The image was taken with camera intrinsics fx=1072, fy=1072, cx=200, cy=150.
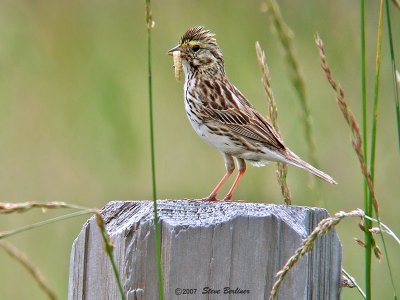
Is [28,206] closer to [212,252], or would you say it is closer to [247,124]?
[212,252]

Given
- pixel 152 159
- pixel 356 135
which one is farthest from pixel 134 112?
pixel 152 159

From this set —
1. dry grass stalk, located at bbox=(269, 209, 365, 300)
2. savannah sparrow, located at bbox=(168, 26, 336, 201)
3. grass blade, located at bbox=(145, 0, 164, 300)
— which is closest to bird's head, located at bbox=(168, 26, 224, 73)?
savannah sparrow, located at bbox=(168, 26, 336, 201)

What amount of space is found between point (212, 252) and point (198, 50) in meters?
3.00

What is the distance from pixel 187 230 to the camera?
2844 millimetres

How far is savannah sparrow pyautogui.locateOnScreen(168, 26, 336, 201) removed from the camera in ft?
17.6

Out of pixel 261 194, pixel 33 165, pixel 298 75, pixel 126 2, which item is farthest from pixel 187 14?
pixel 298 75

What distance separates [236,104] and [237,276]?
2.83 meters

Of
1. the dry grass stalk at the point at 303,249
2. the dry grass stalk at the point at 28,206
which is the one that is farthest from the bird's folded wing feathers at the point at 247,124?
the dry grass stalk at the point at 28,206

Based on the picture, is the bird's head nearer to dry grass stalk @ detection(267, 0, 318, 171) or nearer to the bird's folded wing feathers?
the bird's folded wing feathers

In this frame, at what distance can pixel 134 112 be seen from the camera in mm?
7816

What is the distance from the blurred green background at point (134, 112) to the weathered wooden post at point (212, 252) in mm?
2531

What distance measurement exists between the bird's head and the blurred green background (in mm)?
555

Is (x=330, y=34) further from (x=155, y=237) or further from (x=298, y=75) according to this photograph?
(x=155, y=237)

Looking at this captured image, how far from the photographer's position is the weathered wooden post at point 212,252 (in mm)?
2846
